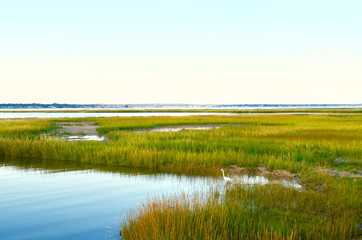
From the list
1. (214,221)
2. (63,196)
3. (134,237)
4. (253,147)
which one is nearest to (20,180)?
(63,196)

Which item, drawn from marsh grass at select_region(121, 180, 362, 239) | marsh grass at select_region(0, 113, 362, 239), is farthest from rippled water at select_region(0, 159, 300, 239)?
marsh grass at select_region(0, 113, 362, 239)

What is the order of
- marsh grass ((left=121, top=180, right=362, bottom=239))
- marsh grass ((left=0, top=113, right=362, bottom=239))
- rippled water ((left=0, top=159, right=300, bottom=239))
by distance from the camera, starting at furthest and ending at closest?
1. rippled water ((left=0, top=159, right=300, bottom=239))
2. marsh grass ((left=0, top=113, right=362, bottom=239))
3. marsh grass ((left=121, top=180, right=362, bottom=239))

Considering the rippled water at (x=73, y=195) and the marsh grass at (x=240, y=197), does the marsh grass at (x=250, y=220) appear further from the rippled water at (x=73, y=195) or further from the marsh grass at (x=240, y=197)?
the rippled water at (x=73, y=195)

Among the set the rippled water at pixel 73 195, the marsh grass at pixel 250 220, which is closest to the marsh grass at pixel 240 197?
the marsh grass at pixel 250 220

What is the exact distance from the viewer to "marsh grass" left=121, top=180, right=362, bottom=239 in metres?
6.65

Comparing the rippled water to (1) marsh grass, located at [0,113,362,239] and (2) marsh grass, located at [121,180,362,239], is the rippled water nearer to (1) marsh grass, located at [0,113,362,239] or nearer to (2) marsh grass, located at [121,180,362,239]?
(2) marsh grass, located at [121,180,362,239]

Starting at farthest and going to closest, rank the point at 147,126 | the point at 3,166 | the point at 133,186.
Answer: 1. the point at 147,126
2. the point at 3,166
3. the point at 133,186

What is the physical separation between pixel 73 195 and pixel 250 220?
26.1 feet

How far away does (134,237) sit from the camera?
22.3 ft

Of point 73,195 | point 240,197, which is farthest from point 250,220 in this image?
point 73,195

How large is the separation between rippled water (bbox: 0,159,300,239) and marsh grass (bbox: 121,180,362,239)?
0.76 m

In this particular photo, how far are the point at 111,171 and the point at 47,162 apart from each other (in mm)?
5795

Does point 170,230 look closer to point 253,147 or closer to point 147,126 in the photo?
point 253,147

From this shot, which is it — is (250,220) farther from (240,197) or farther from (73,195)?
(73,195)
